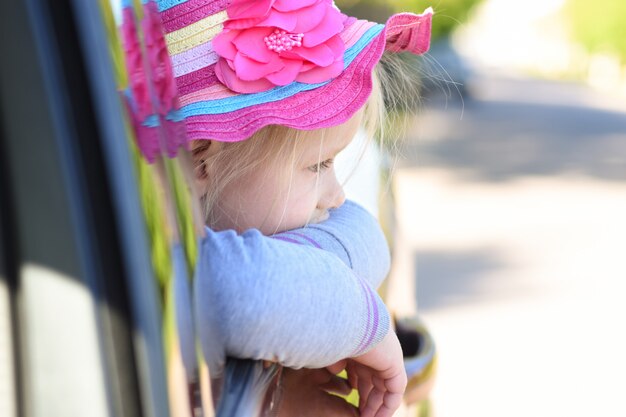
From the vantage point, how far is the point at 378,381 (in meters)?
1.45

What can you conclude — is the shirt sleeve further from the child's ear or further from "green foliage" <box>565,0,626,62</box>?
"green foliage" <box>565,0,626,62</box>

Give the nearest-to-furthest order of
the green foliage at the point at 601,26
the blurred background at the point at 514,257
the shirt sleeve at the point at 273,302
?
the shirt sleeve at the point at 273,302
the blurred background at the point at 514,257
the green foliage at the point at 601,26

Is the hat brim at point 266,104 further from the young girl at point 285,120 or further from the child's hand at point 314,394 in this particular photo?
the child's hand at point 314,394

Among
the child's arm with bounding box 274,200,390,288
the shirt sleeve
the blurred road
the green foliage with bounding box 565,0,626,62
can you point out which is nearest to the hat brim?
the child's arm with bounding box 274,200,390,288

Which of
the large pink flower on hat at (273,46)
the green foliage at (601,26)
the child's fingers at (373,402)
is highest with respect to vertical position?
the large pink flower on hat at (273,46)

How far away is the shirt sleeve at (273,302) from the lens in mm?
1087

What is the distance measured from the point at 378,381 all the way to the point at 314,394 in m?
0.10

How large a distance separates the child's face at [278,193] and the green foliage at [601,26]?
30947 mm

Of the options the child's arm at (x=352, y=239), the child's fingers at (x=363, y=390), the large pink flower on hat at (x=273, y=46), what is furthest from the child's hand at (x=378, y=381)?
the large pink flower on hat at (x=273, y=46)

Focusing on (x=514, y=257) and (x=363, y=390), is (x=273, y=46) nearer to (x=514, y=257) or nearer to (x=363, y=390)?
(x=363, y=390)

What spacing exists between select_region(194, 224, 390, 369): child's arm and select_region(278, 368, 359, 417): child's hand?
21cm

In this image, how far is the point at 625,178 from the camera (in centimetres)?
1070

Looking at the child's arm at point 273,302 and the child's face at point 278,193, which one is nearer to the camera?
the child's arm at point 273,302

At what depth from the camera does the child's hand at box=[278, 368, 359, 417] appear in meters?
1.40
